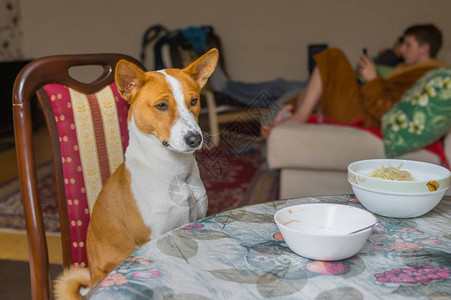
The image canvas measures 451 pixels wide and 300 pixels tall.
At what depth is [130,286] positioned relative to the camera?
0.57 m

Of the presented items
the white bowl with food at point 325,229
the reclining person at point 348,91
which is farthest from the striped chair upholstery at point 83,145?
the reclining person at point 348,91

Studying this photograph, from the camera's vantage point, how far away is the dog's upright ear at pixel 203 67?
0.84 m

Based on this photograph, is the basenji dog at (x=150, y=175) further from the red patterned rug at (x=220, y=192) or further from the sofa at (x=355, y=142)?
the sofa at (x=355, y=142)

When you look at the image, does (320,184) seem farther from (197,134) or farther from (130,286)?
(130,286)

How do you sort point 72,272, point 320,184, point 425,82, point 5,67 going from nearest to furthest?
point 72,272
point 425,82
point 320,184
point 5,67

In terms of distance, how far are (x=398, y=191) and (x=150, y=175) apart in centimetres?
47

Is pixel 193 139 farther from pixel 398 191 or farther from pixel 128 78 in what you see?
pixel 398 191

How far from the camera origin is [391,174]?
0.83 meters

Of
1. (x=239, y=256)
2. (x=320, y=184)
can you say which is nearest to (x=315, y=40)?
(x=320, y=184)

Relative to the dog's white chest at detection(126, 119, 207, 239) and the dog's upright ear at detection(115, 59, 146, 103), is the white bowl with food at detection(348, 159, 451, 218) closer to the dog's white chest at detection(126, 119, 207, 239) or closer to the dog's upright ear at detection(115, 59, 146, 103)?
the dog's white chest at detection(126, 119, 207, 239)

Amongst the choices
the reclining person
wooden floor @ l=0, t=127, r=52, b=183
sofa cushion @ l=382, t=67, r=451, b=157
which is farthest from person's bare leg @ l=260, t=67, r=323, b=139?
wooden floor @ l=0, t=127, r=52, b=183

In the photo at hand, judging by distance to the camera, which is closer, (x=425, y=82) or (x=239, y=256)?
(x=239, y=256)

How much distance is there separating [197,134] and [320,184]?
4.96ft

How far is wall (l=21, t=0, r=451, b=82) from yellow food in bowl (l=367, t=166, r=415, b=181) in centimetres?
434
